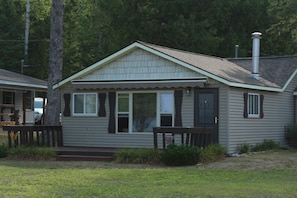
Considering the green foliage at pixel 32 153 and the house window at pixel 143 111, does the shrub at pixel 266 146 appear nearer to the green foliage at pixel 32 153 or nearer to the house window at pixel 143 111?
the house window at pixel 143 111

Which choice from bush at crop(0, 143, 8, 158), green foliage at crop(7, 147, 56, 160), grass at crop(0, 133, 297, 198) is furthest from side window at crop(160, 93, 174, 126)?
bush at crop(0, 143, 8, 158)

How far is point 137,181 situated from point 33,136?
8272 millimetres

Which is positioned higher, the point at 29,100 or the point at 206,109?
the point at 29,100

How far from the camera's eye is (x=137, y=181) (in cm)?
1202

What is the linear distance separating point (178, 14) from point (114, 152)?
1930 cm

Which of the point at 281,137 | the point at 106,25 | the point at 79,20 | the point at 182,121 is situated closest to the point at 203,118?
the point at 182,121

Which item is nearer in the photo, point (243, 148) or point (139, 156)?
point (139, 156)

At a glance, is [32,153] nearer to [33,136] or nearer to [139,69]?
[33,136]

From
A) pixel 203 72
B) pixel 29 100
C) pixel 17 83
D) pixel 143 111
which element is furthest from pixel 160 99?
pixel 29 100

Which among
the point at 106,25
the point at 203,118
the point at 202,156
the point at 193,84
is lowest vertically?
the point at 202,156

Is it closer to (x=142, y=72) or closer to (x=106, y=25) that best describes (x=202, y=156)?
(x=142, y=72)

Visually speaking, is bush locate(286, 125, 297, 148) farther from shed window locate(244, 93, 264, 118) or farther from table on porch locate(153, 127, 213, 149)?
table on porch locate(153, 127, 213, 149)

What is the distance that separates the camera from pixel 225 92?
58.9 feet

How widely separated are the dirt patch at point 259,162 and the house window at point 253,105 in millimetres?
1548
